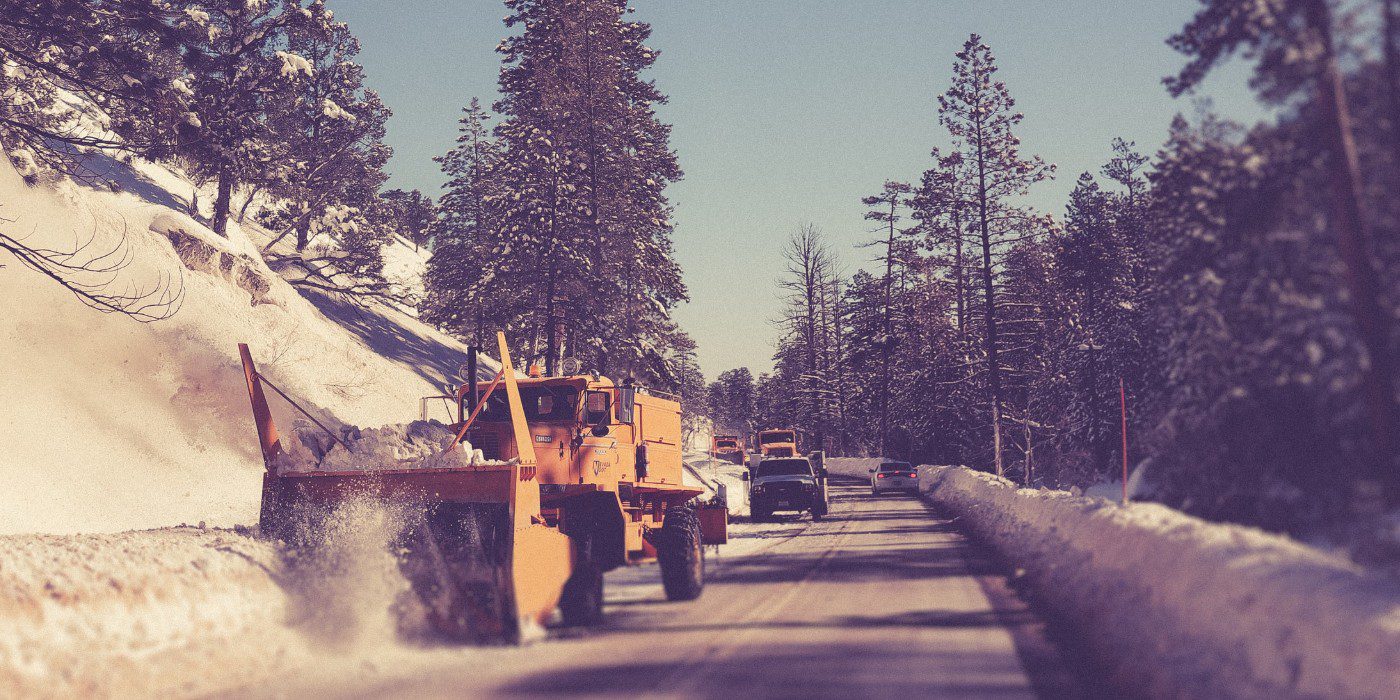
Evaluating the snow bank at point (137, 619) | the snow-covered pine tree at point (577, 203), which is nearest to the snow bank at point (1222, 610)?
the snow bank at point (137, 619)

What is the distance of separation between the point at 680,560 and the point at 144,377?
22.1 metres

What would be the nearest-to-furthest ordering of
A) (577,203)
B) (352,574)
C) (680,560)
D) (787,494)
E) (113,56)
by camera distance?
(352,574)
(680,560)
(113,56)
(787,494)
(577,203)

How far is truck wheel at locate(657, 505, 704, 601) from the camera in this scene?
47.5 ft

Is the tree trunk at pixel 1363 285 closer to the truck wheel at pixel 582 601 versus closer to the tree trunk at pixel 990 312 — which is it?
the truck wheel at pixel 582 601

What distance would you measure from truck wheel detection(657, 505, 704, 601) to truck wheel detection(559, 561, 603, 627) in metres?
1.58

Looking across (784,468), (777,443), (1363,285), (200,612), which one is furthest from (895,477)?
(1363,285)

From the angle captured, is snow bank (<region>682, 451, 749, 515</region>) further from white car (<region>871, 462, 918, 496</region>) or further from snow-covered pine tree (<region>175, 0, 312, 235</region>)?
snow-covered pine tree (<region>175, 0, 312, 235</region>)

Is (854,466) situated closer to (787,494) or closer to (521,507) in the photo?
(787,494)

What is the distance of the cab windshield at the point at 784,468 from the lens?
Answer: 3334 centimetres

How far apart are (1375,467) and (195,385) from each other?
30273 millimetres

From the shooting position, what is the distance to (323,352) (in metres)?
39.8

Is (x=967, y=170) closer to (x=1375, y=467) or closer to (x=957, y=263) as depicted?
(x=957, y=263)

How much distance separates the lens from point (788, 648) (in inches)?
404

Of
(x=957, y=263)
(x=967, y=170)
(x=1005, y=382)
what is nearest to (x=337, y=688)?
(x=967, y=170)
